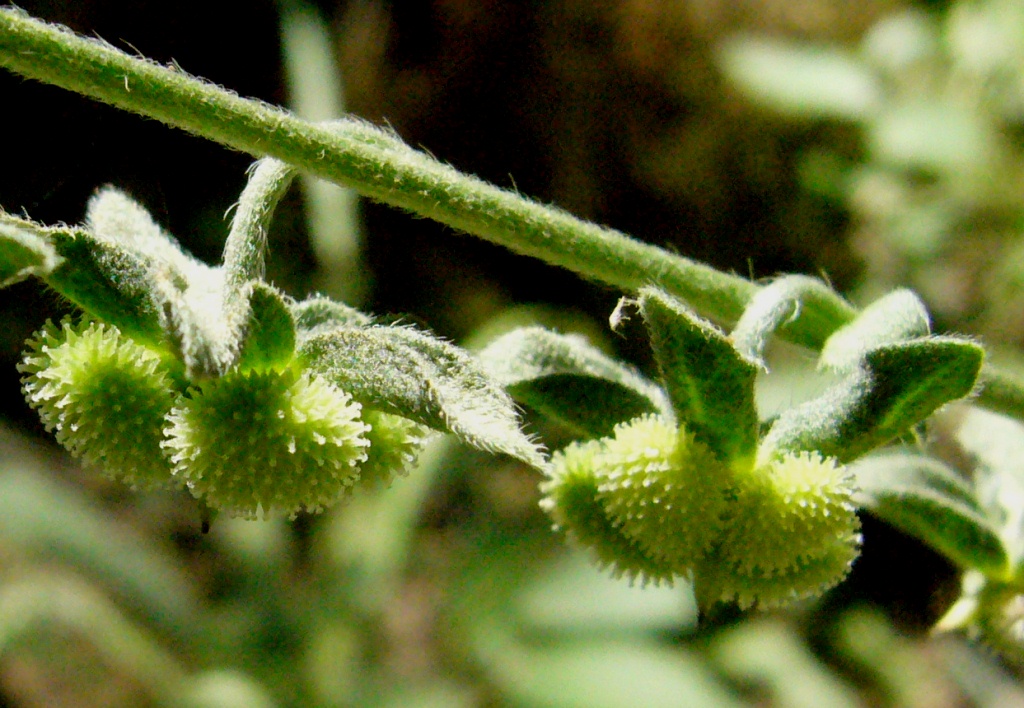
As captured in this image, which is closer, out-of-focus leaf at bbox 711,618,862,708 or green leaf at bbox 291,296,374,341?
green leaf at bbox 291,296,374,341

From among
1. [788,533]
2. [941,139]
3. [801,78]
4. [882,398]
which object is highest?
[801,78]

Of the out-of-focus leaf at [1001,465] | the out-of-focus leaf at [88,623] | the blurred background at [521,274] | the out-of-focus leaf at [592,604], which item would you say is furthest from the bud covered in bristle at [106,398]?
the out-of-focus leaf at [88,623]

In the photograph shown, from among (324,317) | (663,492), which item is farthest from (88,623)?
(663,492)

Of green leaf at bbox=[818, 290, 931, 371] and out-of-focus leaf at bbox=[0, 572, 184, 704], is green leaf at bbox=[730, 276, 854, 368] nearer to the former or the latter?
green leaf at bbox=[818, 290, 931, 371]

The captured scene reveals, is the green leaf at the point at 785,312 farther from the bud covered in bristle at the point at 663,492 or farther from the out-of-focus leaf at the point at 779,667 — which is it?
the out-of-focus leaf at the point at 779,667

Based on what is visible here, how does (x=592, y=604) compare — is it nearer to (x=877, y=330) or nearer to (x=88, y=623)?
(x=88, y=623)

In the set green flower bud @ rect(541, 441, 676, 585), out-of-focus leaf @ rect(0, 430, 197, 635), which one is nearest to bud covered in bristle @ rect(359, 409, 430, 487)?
green flower bud @ rect(541, 441, 676, 585)
